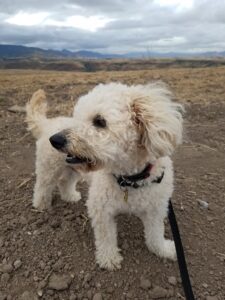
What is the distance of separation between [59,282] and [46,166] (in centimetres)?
145

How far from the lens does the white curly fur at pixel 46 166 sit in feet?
15.1

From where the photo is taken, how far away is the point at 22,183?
Result: 5.61 metres

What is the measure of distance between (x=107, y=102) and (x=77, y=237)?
5.78 feet

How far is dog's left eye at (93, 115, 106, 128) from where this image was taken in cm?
315

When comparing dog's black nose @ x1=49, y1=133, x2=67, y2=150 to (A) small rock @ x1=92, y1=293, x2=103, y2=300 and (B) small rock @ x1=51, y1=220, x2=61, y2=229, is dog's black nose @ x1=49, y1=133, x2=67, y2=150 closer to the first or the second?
(A) small rock @ x1=92, y1=293, x2=103, y2=300

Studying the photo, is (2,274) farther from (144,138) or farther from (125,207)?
(144,138)

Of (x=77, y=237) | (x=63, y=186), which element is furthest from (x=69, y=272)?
(x=63, y=186)

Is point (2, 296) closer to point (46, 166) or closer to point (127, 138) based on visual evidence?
point (46, 166)

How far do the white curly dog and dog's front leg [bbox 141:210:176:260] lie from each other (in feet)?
0.43

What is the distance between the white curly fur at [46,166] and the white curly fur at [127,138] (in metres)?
1.05

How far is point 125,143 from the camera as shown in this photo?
3156 millimetres

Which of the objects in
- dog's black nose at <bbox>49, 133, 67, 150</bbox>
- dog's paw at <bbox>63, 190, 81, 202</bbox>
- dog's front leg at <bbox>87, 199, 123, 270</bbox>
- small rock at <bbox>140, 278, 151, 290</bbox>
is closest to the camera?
dog's black nose at <bbox>49, 133, 67, 150</bbox>

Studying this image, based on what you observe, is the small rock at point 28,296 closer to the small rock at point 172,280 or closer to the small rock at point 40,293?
the small rock at point 40,293

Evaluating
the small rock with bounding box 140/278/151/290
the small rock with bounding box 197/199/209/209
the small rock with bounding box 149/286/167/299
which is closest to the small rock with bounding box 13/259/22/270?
the small rock with bounding box 140/278/151/290
